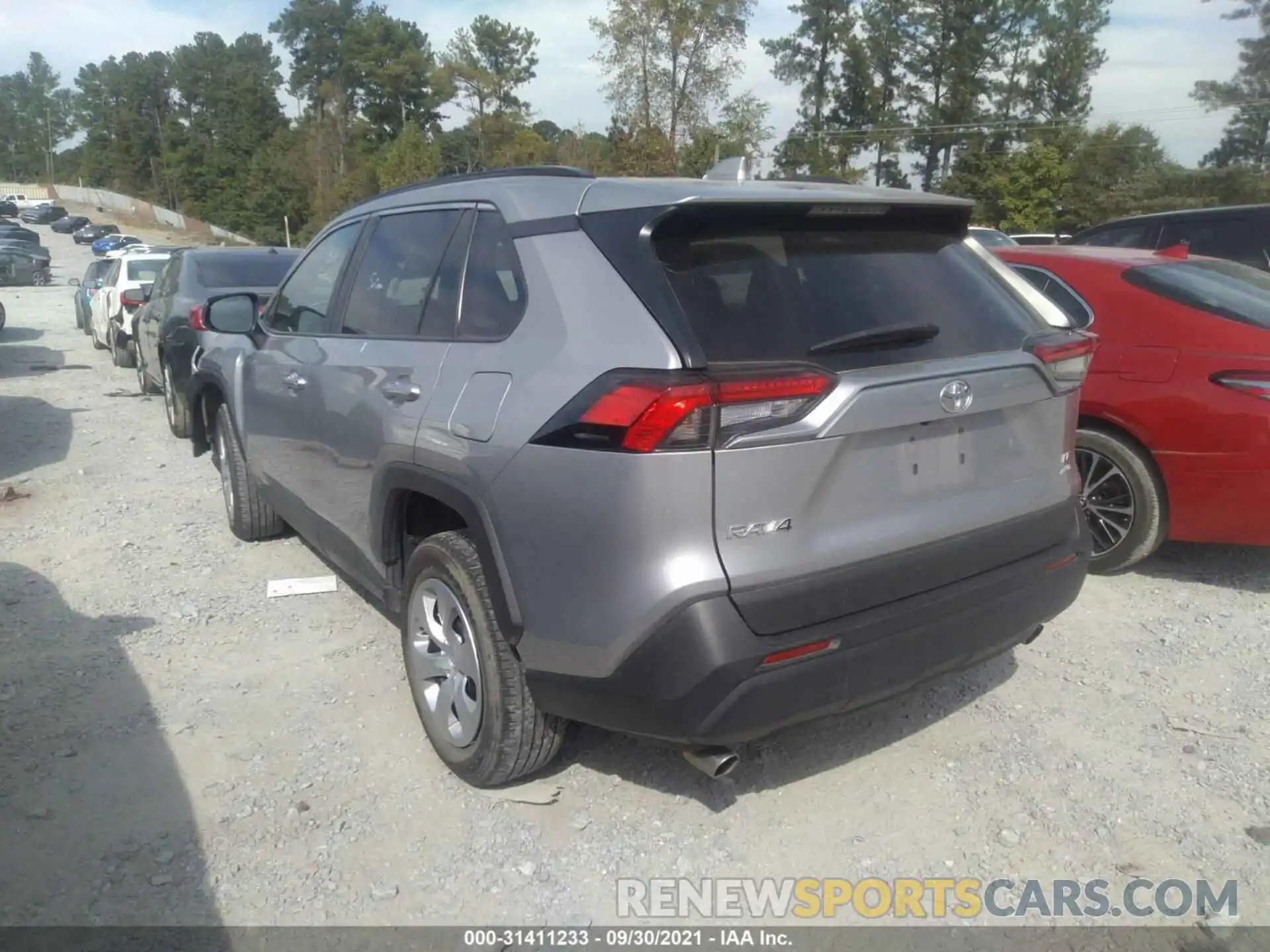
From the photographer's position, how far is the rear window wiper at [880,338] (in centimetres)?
270

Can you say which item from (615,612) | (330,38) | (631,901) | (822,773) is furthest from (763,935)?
(330,38)

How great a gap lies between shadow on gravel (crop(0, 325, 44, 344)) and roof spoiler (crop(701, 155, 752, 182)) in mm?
18100

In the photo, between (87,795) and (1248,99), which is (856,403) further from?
(1248,99)

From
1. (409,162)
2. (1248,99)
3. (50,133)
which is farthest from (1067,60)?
(50,133)

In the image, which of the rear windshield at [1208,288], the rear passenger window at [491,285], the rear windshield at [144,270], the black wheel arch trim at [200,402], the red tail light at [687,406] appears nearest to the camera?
the red tail light at [687,406]

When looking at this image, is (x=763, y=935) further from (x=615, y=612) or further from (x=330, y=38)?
(x=330, y=38)

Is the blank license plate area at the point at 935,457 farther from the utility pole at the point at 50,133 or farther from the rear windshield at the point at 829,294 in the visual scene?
the utility pole at the point at 50,133

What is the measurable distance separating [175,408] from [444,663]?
6.31 m

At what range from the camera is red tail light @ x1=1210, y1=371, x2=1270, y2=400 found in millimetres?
4465

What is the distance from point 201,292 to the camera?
880cm

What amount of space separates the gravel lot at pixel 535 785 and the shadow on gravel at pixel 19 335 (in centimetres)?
1572

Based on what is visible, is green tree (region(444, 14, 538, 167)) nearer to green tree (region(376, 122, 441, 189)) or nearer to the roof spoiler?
green tree (region(376, 122, 441, 189))

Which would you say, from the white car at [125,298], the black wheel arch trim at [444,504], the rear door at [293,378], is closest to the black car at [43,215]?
the white car at [125,298]

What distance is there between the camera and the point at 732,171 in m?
3.49
